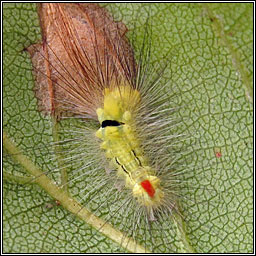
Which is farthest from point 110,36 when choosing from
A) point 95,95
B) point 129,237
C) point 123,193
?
point 129,237

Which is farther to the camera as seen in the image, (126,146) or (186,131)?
(186,131)

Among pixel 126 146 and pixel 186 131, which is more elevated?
pixel 186 131

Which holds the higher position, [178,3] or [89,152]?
[178,3]

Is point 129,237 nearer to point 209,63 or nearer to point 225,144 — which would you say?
point 225,144
